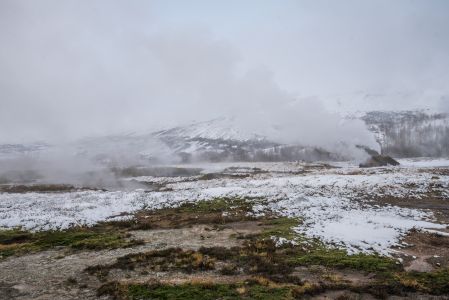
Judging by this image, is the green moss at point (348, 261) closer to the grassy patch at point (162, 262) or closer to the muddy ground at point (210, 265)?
the muddy ground at point (210, 265)

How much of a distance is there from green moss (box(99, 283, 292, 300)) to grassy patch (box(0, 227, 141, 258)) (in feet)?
30.5

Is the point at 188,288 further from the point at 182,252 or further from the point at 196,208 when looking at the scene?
the point at 196,208

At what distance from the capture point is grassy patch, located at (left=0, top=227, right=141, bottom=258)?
2531cm

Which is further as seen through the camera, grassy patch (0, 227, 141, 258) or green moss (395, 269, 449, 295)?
grassy patch (0, 227, 141, 258)

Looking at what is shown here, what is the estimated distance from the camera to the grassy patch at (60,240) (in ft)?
83.1

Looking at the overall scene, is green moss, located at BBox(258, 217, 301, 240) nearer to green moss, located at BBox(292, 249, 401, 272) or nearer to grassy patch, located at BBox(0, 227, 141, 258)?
green moss, located at BBox(292, 249, 401, 272)

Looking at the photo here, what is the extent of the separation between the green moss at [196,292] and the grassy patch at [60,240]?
30.5 feet

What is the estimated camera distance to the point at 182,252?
22859 mm

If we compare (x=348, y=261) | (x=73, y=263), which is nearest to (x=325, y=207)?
(x=348, y=261)

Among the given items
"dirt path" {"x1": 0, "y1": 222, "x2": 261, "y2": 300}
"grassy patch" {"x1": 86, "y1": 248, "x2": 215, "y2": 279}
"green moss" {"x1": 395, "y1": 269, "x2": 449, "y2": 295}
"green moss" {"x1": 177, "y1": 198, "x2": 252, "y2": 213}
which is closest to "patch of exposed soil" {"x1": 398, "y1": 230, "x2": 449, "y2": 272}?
"green moss" {"x1": 395, "y1": 269, "x2": 449, "y2": 295}

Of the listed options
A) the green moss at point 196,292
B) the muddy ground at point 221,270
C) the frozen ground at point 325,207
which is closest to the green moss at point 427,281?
the muddy ground at point 221,270

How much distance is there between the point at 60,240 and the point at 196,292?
1606cm

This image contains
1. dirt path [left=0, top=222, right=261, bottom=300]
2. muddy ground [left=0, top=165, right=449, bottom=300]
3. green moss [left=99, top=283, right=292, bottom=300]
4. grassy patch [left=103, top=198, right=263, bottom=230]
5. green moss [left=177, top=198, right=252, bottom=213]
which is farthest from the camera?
green moss [left=177, top=198, right=252, bottom=213]

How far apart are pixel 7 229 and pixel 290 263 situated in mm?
26462
